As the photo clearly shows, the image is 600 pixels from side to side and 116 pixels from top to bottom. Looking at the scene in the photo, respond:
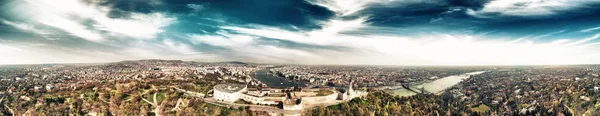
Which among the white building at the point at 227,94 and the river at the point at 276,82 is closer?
the white building at the point at 227,94

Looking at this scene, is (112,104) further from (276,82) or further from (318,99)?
(276,82)

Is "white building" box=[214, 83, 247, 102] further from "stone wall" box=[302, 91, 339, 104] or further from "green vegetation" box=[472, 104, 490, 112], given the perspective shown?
"green vegetation" box=[472, 104, 490, 112]

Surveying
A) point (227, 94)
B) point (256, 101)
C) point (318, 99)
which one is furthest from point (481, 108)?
point (227, 94)

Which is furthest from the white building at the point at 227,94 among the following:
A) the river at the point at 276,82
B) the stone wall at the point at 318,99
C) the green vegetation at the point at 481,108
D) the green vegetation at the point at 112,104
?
the green vegetation at the point at 481,108

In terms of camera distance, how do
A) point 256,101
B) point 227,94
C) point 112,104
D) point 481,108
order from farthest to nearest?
point 481,108 < point 112,104 < point 227,94 < point 256,101

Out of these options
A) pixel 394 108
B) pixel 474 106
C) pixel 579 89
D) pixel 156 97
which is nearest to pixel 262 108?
pixel 156 97

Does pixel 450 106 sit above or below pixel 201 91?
below

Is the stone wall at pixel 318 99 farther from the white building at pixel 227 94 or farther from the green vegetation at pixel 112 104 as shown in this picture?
the white building at pixel 227 94

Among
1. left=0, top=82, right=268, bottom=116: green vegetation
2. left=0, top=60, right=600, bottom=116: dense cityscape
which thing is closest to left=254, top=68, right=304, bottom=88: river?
left=0, top=60, right=600, bottom=116: dense cityscape

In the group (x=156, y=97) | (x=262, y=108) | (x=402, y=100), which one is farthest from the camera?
(x=402, y=100)

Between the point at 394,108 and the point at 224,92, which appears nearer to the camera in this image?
the point at 224,92

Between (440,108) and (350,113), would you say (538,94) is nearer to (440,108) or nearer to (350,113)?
(440,108)
